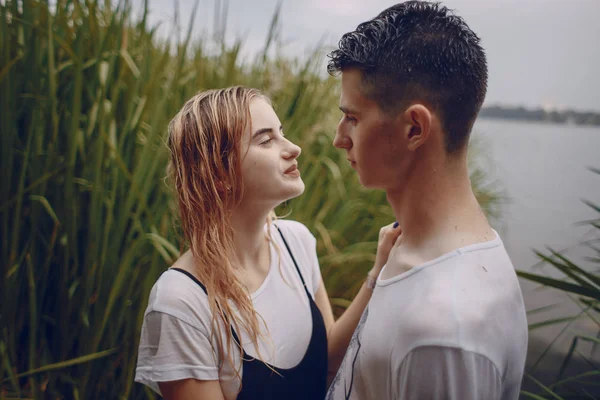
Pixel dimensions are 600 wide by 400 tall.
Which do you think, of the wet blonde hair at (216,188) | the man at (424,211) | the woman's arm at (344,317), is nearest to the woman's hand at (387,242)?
the woman's arm at (344,317)

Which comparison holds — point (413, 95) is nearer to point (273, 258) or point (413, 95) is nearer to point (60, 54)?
point (273, 258)

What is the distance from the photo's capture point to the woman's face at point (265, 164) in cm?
114

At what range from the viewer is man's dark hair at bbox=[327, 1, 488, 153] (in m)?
0.82

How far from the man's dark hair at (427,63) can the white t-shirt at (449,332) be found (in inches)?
8.6

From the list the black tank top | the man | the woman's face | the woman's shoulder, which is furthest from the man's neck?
the woman's shoulder

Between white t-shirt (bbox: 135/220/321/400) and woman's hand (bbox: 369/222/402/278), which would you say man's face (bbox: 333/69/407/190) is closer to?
woman's hand (bbox: 369/222/402/278)

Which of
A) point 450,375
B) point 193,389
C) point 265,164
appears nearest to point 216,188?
point 265,164

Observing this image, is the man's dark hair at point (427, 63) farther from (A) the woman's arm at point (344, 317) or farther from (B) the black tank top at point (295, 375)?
(B) the black tank top at point (295, 375)

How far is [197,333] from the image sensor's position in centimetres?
105

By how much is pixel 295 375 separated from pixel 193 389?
0.82 ft

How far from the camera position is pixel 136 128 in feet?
5.42

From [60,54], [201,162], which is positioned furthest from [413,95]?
[60,54]

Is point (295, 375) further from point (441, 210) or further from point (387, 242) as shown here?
point (441, 210)

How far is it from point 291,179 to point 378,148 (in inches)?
13.1
